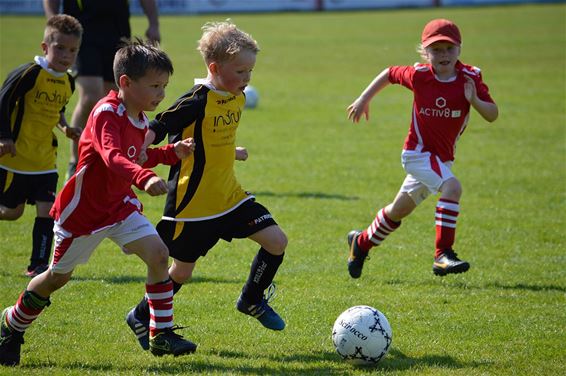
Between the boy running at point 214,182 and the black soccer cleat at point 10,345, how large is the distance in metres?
0.63

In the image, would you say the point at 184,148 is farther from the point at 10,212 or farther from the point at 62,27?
the point at 10,212

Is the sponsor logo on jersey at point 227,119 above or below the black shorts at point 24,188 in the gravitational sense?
above

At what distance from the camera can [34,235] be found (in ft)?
21.9

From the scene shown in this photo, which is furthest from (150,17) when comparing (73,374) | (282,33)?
(282,33)

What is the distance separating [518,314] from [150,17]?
552 centimetres

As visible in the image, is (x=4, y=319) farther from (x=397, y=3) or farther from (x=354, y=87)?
(x=397, y=3)

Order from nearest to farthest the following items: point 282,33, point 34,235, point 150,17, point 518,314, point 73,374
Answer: point 73,374, point 518,314, point 34,235, point 150,17, point 282,33

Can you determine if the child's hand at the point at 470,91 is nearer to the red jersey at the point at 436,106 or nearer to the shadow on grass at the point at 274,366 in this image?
the red jersey at the point at 436,106

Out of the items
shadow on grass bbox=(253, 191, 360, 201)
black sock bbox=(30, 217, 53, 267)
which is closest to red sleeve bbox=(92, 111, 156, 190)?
black sock bbox=(30, 217, 53, 267)

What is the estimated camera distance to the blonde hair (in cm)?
514

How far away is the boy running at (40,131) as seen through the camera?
21.5ft

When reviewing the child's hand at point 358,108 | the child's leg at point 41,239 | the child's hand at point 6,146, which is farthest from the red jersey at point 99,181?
the child's hand at point 358,108

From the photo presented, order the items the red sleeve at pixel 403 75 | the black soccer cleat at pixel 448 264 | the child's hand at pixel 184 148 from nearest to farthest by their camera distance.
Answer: the child's hand at pixel 184 148
the black soccer cleat at pixel 448 264
the red sleeve at pixel 403 75

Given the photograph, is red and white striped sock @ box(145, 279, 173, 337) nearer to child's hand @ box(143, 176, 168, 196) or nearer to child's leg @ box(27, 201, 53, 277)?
child's hand @ box(143, 176, 168, 196)
